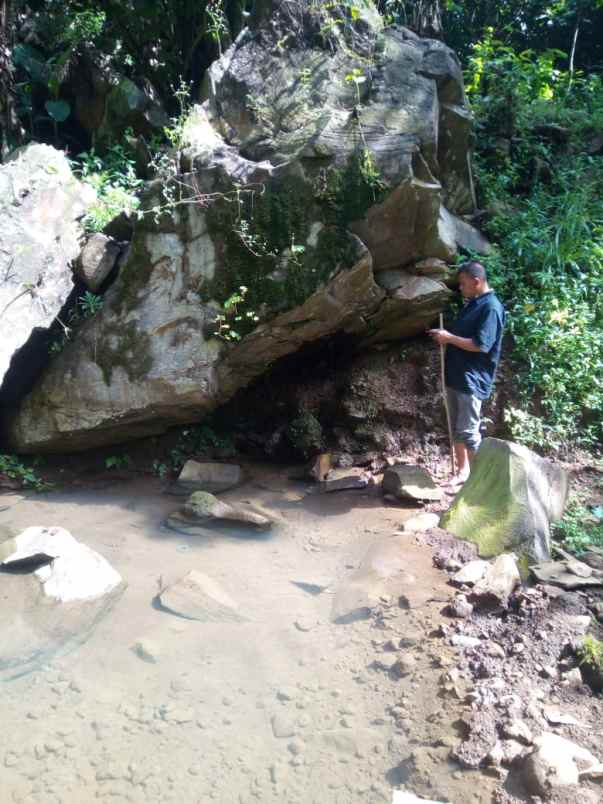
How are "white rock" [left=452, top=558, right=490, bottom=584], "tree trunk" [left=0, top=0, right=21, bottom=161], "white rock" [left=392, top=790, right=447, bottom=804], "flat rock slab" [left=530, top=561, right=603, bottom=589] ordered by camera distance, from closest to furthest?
"white rock" [left=392, top=790, right=447, bottom=804]
"flat rock slab" [left=530, top=561, right=603, bottom=589]
"white rock" [left=452, top=558, right=490, bottom=584]
"tree trunk" [left=0, top=0, right=21, bottom=161]

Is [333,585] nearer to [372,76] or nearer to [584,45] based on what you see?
[372,76]

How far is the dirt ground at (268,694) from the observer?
2.32m

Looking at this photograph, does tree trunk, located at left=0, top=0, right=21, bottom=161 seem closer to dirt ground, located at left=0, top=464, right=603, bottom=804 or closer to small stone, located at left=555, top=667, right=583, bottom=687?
dirt ground, located at left=0, top=464, right=603, bottom=804

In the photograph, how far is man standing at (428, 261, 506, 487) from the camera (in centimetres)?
448

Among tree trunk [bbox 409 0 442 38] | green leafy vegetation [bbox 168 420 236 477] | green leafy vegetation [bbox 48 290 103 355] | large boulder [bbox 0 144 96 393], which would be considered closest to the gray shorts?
green leafy vegetation [bbox 168 420 236 477]

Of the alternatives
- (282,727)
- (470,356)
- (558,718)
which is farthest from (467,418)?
(282,727)

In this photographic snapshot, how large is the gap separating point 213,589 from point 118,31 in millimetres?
6394

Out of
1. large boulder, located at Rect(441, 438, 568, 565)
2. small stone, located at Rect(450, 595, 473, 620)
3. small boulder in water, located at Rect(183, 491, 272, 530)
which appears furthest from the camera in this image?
small boulder in water, located at Rect(183, 491, 272, 530)

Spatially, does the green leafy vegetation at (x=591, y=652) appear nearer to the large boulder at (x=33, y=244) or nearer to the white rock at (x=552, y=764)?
the white rock at (x=552, y=764)

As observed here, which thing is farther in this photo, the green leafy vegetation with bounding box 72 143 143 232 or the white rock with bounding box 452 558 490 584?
the green leafy vegetation with bounding box 72 143 143 232

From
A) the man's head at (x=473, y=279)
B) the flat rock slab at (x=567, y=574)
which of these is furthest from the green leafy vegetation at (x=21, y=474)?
the flat rock slab at (x=567, y=574)

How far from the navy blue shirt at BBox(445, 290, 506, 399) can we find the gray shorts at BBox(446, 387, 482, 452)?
46 millimetres

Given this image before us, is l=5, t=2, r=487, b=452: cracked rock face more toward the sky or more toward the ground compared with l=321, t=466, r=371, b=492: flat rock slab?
more toward the sky

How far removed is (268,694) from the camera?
2.76 m
